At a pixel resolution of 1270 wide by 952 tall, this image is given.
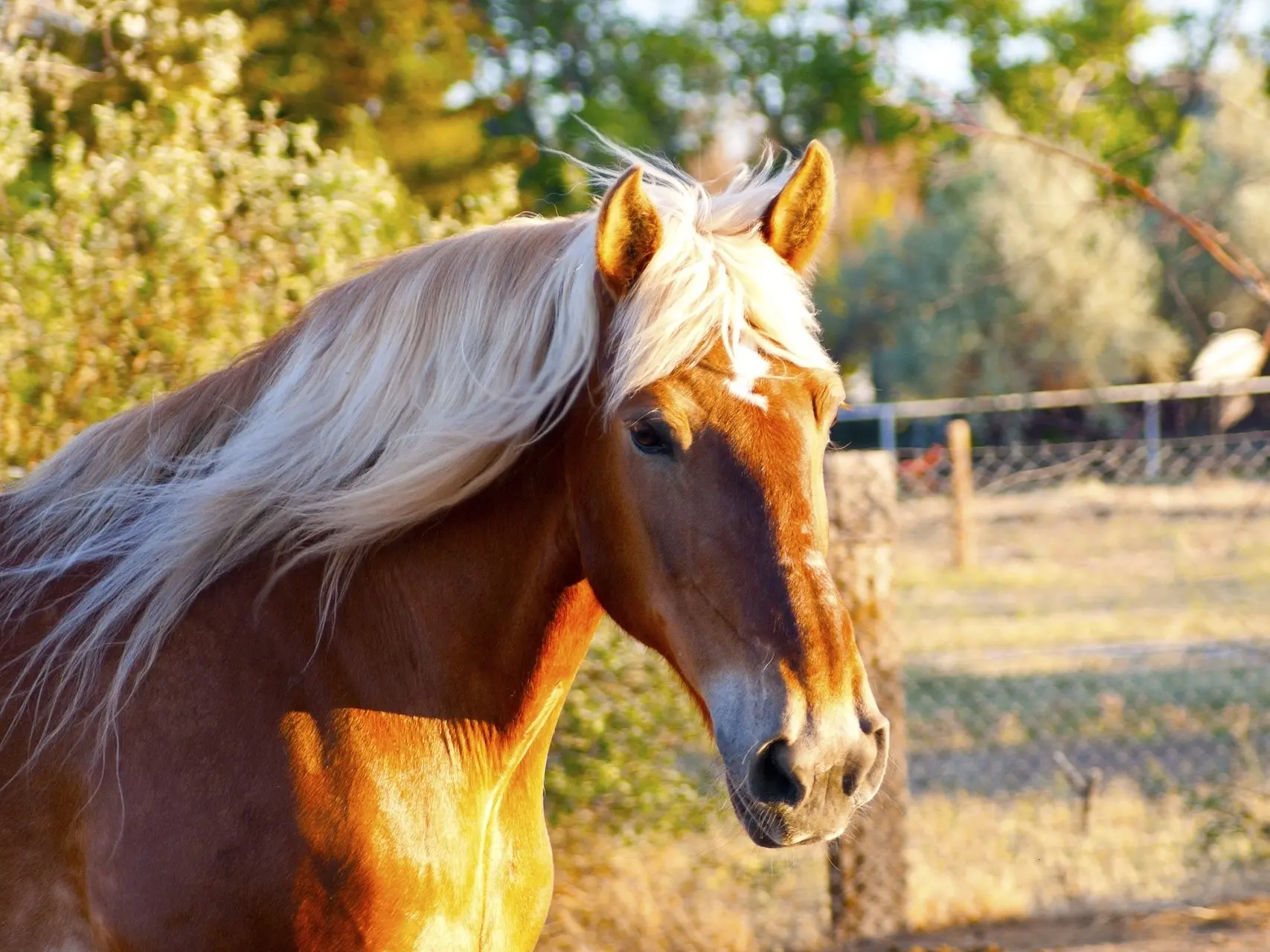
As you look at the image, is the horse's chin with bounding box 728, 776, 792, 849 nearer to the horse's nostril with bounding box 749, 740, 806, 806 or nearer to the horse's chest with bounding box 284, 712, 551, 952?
the horse's nostril with bounding box 749, 740, 806, 806

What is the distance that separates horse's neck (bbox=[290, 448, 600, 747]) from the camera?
2.03m

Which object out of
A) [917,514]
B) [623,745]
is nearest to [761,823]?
[623,745]

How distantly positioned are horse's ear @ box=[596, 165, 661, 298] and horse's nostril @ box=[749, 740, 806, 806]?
0.72 m

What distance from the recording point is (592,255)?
1976 millimetres

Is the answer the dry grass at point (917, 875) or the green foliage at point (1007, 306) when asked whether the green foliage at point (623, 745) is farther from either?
the green foliage at point (1007, 306)

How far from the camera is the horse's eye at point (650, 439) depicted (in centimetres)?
188

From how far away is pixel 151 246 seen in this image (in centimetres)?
431

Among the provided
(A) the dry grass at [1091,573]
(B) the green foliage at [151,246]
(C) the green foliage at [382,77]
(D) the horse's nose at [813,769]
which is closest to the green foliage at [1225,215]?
(A) the dry grass at [1091,573]

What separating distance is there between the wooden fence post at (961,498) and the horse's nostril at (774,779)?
6.89m

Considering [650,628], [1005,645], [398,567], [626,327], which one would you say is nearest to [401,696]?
[398,567]

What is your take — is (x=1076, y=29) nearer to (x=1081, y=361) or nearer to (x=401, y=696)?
(x=1081, y=361)

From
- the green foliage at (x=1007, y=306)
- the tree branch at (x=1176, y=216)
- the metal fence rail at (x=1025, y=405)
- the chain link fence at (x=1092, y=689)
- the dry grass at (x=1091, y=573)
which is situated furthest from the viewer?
the green foliage at (x=1007, y=306)

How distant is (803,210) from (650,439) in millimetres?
557

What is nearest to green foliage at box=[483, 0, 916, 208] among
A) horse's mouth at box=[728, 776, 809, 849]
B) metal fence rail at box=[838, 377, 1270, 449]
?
metal fence rail at box=[838, 377, 1270, 449]
